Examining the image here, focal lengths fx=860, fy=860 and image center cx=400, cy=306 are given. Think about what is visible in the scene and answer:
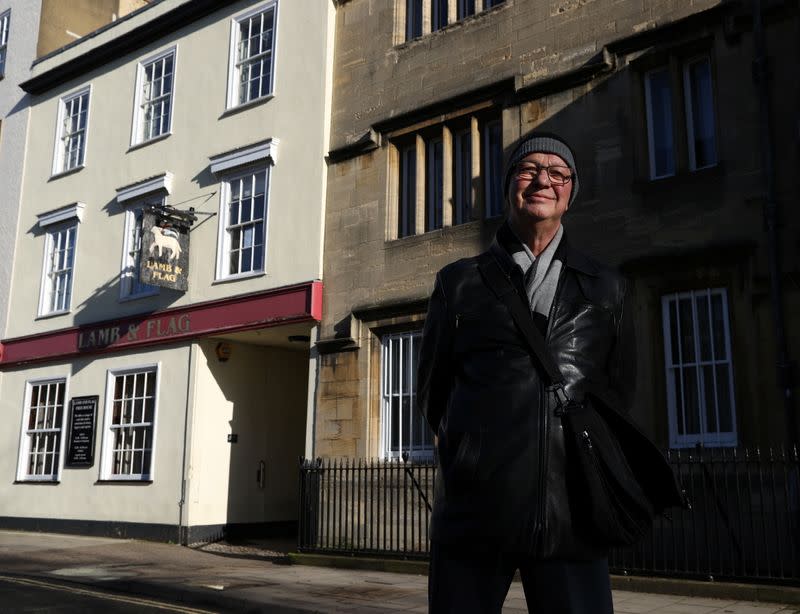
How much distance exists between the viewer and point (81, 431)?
1669 centimetres

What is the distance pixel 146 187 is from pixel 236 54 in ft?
10.2

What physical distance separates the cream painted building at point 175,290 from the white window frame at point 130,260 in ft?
0.09

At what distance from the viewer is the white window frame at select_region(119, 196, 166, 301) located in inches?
654

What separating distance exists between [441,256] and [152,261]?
214 inches

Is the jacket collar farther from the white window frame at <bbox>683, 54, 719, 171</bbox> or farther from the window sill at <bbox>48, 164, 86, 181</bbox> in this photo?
the window sill at <bbox>48, 164, 86, 181</bbox>

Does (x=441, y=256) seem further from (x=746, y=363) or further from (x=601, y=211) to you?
(x=746, y=363)

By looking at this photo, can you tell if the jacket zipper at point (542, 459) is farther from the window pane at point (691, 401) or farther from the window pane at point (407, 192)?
the window pane at point (407, 192)

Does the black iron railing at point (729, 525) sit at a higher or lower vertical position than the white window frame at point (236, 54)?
lower

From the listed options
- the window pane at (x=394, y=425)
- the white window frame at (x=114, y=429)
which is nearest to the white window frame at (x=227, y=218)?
the white window frame at (x=114, y=429)

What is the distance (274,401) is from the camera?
16188 mm

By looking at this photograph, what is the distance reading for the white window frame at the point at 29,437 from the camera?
17047 mm

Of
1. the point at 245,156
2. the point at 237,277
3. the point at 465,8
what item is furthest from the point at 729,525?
the point at 245,156

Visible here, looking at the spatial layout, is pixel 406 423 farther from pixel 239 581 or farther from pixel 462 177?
pixel 462 177

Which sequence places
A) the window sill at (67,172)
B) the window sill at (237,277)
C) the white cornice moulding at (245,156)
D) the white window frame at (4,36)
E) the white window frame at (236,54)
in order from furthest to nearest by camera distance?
the white window frame at (4,36) < the window sill at (67,172) < the white window frame at (236,54) < the white cornice moulding at (245,156) < the window sill at (237,277)
